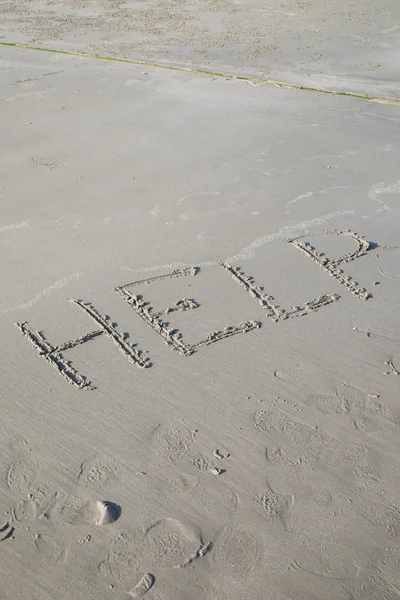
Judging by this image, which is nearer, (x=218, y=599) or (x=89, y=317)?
(x=218, y=599)

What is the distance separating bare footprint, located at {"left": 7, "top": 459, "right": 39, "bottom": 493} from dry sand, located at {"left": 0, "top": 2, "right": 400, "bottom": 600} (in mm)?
14

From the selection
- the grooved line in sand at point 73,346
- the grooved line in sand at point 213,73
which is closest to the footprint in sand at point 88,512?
the grooved line in sand at point 73,346

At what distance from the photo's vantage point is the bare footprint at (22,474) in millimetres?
3506

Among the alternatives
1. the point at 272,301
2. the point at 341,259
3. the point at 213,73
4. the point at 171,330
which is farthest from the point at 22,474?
the point at 213,73

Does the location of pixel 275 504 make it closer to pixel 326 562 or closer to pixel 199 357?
pixel 326 562

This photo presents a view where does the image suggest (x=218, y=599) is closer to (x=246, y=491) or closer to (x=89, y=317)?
(x=246, y=491)

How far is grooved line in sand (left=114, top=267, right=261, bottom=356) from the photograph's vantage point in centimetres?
448

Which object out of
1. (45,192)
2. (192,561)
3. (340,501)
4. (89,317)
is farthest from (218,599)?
(45,192)

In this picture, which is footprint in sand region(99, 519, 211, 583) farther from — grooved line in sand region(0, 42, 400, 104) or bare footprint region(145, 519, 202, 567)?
grooved line in sand region(0, 42, 400, 104)

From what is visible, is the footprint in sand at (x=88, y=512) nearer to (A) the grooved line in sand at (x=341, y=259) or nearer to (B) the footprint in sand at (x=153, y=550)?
(B) the footprint in sand at (x=153, y=550)

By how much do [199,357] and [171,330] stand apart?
0.33 metres

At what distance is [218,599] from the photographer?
3068 millimetres

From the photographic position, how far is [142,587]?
10.2 ft

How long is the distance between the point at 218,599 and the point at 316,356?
5.87ft
